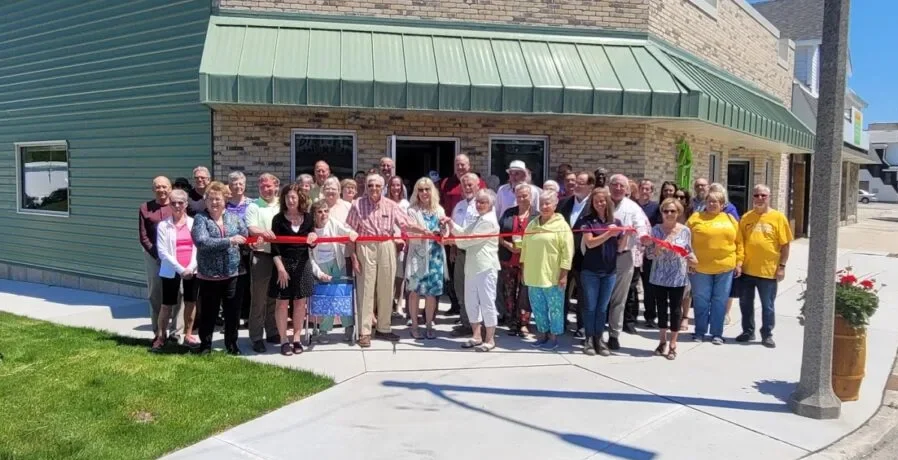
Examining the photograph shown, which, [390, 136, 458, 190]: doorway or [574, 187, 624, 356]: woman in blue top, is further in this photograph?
[390, 136, 458, 190]: doorway

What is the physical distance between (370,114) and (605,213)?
4244mm

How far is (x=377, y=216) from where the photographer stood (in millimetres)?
7207

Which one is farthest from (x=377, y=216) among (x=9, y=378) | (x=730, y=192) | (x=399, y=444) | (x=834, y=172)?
(x=730, y=192)

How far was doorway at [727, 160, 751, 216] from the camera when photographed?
56.9 ft

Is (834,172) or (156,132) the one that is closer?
(834,172)

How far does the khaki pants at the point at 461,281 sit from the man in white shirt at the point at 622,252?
5.29ft

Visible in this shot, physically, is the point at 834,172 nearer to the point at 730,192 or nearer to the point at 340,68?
the point at 340,68

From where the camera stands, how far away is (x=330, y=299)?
23.4 feet

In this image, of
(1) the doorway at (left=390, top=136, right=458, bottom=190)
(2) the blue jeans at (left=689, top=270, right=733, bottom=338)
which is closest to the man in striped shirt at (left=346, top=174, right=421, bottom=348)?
(1) the doorway at (left=390, top=136, right=458, bottom=190)

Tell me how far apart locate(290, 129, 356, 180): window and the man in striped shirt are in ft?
8.56

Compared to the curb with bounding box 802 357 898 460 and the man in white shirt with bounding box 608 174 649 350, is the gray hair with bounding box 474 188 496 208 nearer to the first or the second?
the man in white shirt with bounding box 608 174 649 350

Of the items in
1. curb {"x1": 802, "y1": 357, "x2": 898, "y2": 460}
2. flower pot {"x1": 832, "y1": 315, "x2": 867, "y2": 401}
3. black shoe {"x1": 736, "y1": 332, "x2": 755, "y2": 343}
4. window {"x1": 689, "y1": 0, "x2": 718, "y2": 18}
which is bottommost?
curb {"x1": 802, "y1": 357, "x2": 898, "y2": 460}

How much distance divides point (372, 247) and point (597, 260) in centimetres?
237

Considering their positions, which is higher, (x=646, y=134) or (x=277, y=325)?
(x=646, y=134)
